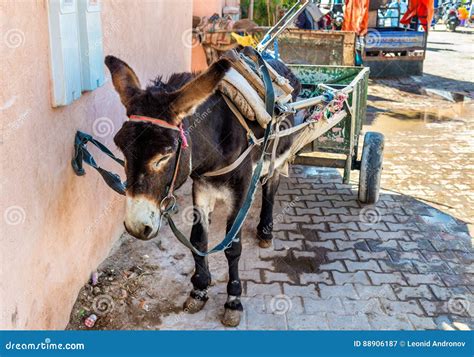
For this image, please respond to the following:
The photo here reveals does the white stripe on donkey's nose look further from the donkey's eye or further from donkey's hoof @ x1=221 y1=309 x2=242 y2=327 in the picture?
donkey's hoof @ x1=221 y1=309 x2=242 y2=327

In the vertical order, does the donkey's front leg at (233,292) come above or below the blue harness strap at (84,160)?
below

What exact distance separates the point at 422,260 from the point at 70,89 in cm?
328

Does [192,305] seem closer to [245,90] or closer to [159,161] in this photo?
[159,161]

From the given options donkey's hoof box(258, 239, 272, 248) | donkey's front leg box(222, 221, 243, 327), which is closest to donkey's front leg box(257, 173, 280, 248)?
donkey's hoof box(258, 239, 272, 248)

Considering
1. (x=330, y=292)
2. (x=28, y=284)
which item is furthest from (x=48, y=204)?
(x=330, y=292)

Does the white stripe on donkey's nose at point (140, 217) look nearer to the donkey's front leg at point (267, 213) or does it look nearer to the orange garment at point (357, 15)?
the donkey's front leg at point (267, 213)

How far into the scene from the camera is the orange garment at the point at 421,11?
45.0 feet

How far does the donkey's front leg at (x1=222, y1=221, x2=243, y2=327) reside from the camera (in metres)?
3.45

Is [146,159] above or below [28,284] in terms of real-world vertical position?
above

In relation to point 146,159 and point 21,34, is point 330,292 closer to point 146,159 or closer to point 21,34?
point 146,159

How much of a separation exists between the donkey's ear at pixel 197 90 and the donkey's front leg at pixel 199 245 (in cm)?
105

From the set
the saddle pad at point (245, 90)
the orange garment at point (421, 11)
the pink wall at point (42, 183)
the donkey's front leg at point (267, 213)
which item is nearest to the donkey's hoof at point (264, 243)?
the donkey's front leg at point (267, 213)

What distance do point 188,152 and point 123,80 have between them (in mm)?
554

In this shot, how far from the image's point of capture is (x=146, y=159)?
241 centimetres
